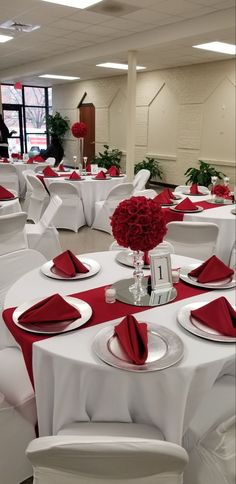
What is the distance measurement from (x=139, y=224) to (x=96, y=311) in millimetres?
432

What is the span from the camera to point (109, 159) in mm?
12094

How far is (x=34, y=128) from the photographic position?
16.2 meters

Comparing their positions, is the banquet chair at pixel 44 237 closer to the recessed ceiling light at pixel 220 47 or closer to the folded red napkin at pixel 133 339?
the folded red napkin at pixel 133 339

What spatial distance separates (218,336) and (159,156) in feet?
33.2

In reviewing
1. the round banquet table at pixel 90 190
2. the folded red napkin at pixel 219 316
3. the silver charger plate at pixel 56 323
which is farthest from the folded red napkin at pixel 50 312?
the round banquet table at pixel 90 190

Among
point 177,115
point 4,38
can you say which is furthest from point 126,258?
point 177,115

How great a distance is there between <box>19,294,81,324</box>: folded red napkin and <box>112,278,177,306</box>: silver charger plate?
29 cm

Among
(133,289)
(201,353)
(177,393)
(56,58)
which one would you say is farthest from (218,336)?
(56,58)

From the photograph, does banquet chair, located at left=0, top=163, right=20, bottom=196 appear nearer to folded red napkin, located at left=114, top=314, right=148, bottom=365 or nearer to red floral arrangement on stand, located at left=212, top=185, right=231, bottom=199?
red floral arrangement on stand, located at left=212, top=185, right=231, bottom=199

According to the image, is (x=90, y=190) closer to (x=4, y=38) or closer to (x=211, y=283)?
(x=211, y=283)

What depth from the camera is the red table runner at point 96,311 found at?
1466mm

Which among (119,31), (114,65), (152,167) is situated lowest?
(152,167)

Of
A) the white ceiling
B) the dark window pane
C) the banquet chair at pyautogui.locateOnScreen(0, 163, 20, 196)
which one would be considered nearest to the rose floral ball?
the white ceiling

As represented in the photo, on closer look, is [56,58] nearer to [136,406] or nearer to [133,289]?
[133,289]
